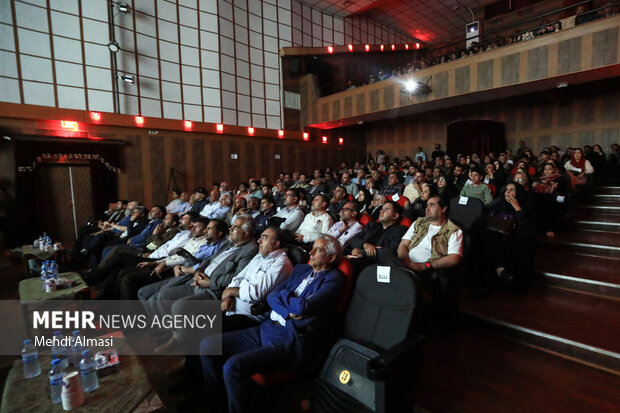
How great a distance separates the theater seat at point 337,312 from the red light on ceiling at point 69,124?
717cm

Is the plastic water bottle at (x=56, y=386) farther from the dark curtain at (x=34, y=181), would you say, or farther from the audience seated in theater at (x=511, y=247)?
the dark curtain at (x=34, y=181)

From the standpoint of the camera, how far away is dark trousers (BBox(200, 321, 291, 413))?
59.0 inches

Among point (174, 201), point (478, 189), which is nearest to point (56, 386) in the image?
point (478, 189)

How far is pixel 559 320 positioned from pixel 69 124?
326 inches

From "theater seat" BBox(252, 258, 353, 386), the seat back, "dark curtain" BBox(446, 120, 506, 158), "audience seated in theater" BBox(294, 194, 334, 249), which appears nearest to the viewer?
the seat back

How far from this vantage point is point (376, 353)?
4.78ft

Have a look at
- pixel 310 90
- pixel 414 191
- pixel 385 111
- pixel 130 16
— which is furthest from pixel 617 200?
pixel 130 16

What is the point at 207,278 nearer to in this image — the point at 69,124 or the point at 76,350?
the point at 76,350

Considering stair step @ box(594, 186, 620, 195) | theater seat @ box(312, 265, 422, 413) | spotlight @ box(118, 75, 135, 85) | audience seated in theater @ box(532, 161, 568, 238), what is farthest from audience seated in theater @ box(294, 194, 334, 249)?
spotlight @ box(118, 75, 135, 85)

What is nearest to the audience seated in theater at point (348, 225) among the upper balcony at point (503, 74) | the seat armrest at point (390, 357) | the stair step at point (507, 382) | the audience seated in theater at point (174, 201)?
the stair step at point (507, 382)

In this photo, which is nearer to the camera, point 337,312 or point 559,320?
point 337,312

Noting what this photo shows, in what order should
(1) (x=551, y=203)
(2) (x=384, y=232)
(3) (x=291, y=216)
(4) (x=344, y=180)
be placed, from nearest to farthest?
1. (2) (x=384, y=232)
2. (1) (x=551, y=203)
3. (3) (x=291, y=216)
4. (4) (x=344, y=180)

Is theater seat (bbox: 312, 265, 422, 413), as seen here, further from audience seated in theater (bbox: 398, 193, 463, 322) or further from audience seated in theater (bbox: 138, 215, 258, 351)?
audience seated in theater (bbox: 138, 215, 258, 351)

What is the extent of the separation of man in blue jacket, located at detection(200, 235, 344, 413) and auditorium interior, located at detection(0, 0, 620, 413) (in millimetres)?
24
